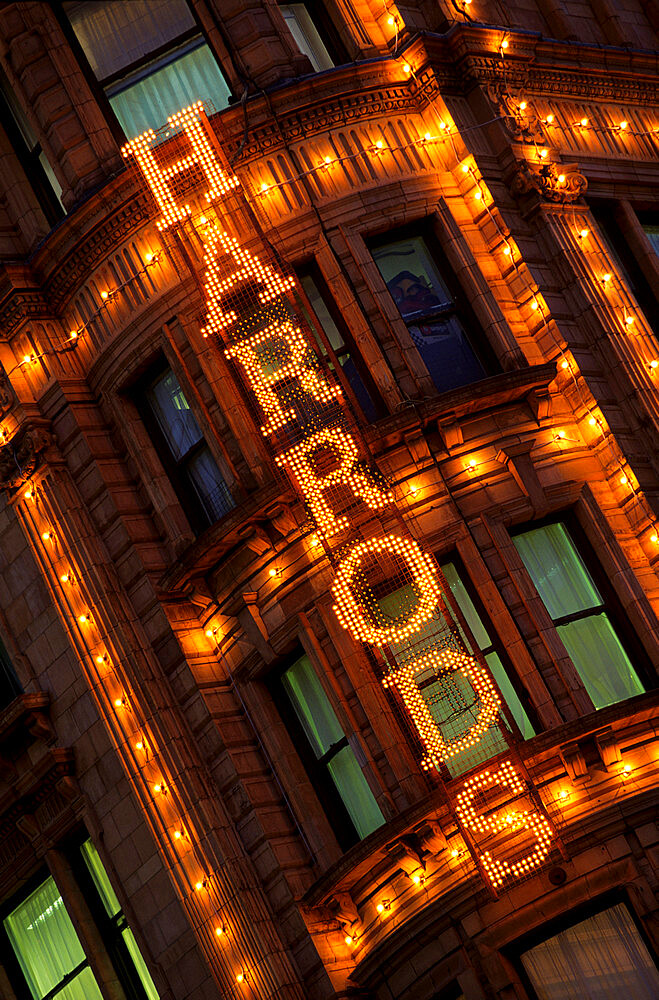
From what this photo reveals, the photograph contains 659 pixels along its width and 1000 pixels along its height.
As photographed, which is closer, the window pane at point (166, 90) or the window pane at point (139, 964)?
the window pane at point (139, 964)

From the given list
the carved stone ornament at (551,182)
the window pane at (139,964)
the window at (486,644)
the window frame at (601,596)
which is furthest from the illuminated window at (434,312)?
the window pane at (139,964)

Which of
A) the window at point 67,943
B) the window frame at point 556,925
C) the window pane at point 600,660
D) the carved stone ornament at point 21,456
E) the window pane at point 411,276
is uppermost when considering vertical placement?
the carved stone ornament at point 21,456

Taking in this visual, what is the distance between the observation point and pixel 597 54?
74.2 ft

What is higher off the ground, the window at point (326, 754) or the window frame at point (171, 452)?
the window frame at point (171, 452)

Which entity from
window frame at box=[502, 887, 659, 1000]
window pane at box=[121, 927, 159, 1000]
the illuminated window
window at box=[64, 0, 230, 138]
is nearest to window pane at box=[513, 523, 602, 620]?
the illuminated window

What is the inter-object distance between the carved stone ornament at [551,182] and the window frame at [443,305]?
1228mm

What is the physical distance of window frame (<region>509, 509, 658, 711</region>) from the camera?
18938 millimetres

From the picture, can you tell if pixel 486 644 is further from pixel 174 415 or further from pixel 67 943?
pixel 67 943

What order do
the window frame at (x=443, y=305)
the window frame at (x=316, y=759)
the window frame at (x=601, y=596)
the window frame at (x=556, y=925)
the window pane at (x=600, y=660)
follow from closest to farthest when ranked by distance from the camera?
the window frame at (x=556, y=925) < the window pane at (x=600, y=660) < the window frame at (x=601, y=596) < the window frame at (x=316, y=759) < the window frame at (x=443, y=305)

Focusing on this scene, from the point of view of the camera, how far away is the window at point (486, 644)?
18609 millimetres

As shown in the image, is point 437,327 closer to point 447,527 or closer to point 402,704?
point 447,527

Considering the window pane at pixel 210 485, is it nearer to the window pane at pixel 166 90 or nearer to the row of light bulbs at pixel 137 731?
the row of light bulbs at pixel 137 731

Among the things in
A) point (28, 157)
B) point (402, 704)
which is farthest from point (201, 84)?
point (402, 704)

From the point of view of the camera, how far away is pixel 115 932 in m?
21.5
